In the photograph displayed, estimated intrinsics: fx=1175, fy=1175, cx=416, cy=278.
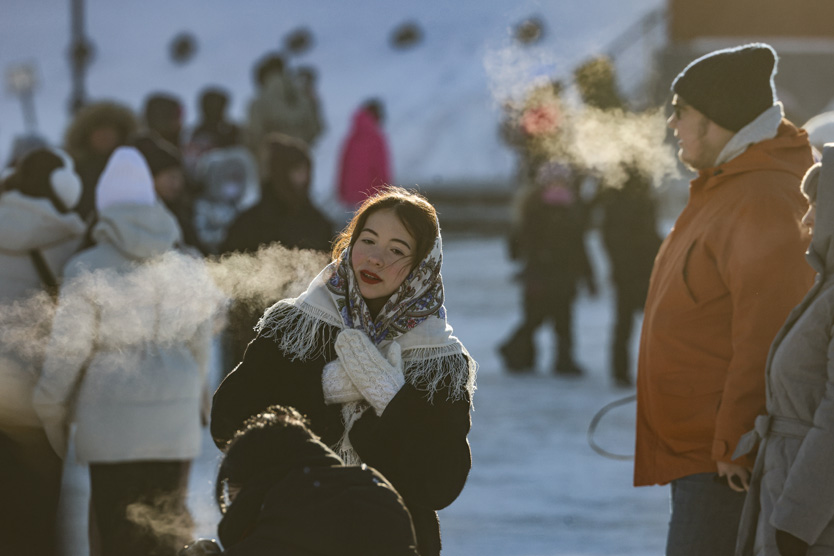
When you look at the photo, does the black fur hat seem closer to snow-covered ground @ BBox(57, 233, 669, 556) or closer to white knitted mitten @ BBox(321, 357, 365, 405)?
snow-covered ground @ BBox(57, 233, 669, 556)

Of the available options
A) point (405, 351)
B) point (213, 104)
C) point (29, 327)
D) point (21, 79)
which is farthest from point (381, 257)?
point (21, 79)

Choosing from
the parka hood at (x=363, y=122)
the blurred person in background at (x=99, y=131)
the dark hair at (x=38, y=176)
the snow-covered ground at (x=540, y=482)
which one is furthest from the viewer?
the parka hood at (x=363, y=122)

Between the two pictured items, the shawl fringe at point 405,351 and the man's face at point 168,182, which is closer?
the shawl fringe at point 405,351

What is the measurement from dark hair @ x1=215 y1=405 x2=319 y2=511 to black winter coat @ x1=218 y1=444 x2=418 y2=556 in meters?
0.03

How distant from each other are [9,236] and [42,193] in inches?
9.9

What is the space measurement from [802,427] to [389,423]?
3.38 feet

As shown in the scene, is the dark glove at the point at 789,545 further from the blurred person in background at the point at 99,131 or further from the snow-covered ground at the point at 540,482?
the blurred person in background at the point at 99,131

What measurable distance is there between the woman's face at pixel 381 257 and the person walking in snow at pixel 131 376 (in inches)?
59.9

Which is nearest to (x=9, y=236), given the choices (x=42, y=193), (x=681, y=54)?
(x=42, y=193)

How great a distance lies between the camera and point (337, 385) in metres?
2.77

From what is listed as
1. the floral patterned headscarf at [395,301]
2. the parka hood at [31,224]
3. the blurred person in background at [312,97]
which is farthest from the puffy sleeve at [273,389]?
the blurred person in background at [312,97]

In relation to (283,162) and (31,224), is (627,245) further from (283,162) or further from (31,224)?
(31,224)

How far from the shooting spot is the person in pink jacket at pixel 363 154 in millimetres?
13766

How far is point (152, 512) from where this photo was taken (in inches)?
166
